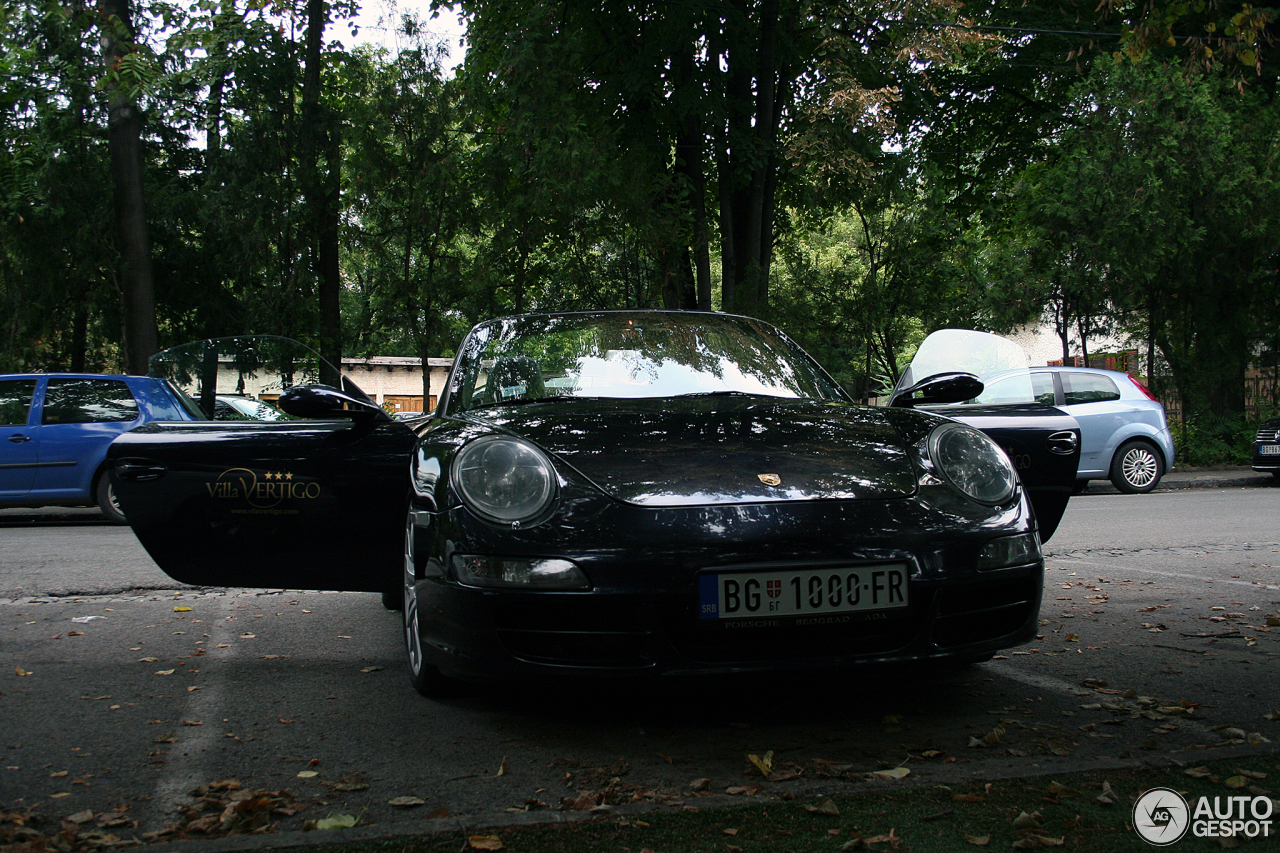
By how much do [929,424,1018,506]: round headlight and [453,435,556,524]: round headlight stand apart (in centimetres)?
120

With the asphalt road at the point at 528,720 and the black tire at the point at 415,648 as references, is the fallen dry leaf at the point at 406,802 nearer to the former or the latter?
the asphalt road at the point at 528,720

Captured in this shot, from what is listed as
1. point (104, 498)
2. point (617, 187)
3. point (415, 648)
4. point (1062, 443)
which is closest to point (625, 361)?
point (415, 648)

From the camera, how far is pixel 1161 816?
2307 mm

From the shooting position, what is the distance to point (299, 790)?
8.57 ft

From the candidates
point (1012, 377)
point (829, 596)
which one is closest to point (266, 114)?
point (1012, 377)

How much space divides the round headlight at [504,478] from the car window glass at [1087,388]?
11.4 meters

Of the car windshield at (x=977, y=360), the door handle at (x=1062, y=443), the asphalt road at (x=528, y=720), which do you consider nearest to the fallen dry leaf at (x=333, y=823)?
the asphalt road at (x=528, y=720)

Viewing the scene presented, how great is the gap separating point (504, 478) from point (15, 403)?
944cm

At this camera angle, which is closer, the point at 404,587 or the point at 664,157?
the point at 404,587

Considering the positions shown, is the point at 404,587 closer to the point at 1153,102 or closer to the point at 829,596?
the point at 829,596

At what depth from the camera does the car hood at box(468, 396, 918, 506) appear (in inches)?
115

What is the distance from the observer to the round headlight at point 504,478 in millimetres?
2885

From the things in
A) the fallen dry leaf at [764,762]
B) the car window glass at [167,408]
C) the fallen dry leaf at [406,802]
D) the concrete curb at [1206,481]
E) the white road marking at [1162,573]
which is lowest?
the concrete curb at [1206,481]

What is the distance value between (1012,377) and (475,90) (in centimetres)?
965
